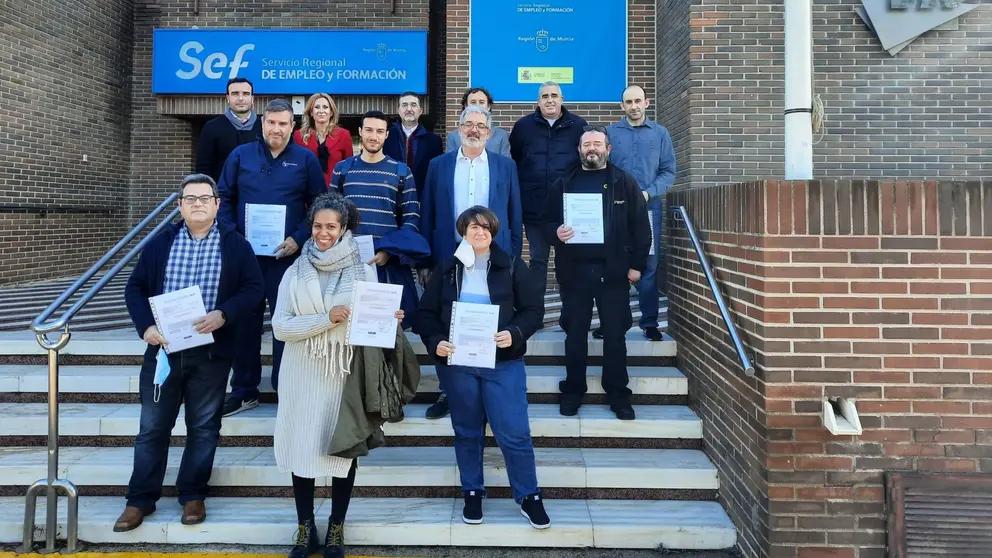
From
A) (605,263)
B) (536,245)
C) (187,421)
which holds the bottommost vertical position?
(187,421)

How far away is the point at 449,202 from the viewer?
13.2 ft

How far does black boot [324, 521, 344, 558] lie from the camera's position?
10.3 feet

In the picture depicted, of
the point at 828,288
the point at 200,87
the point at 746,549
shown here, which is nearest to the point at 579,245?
the point at 828,288

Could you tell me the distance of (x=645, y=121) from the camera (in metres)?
5.14

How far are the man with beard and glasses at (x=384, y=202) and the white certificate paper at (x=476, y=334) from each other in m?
0.69

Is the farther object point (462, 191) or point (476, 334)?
point (462, 191)

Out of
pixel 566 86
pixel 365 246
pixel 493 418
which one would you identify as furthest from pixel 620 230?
pixel 566 86

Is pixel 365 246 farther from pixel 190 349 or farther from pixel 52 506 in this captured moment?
pixel 52 506

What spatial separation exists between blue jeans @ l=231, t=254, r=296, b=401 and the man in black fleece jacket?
1.06m

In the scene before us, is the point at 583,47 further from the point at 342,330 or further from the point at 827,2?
the point at 342,330

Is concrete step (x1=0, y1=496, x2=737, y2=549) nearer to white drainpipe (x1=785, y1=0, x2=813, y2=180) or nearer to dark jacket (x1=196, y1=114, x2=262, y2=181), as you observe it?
white drainpipe (x1=785, y1=0, x2=813, y2=180)

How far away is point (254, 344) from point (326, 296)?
1.45m

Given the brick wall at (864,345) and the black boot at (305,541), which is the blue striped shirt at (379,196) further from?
the brick wall at (864,345)

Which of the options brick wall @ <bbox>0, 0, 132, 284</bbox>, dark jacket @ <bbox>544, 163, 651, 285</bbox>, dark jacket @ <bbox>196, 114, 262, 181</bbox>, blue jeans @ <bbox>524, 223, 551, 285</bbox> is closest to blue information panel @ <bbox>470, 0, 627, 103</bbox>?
blue jeans @ <bbox>524, 223, 551, 285</bbox>
